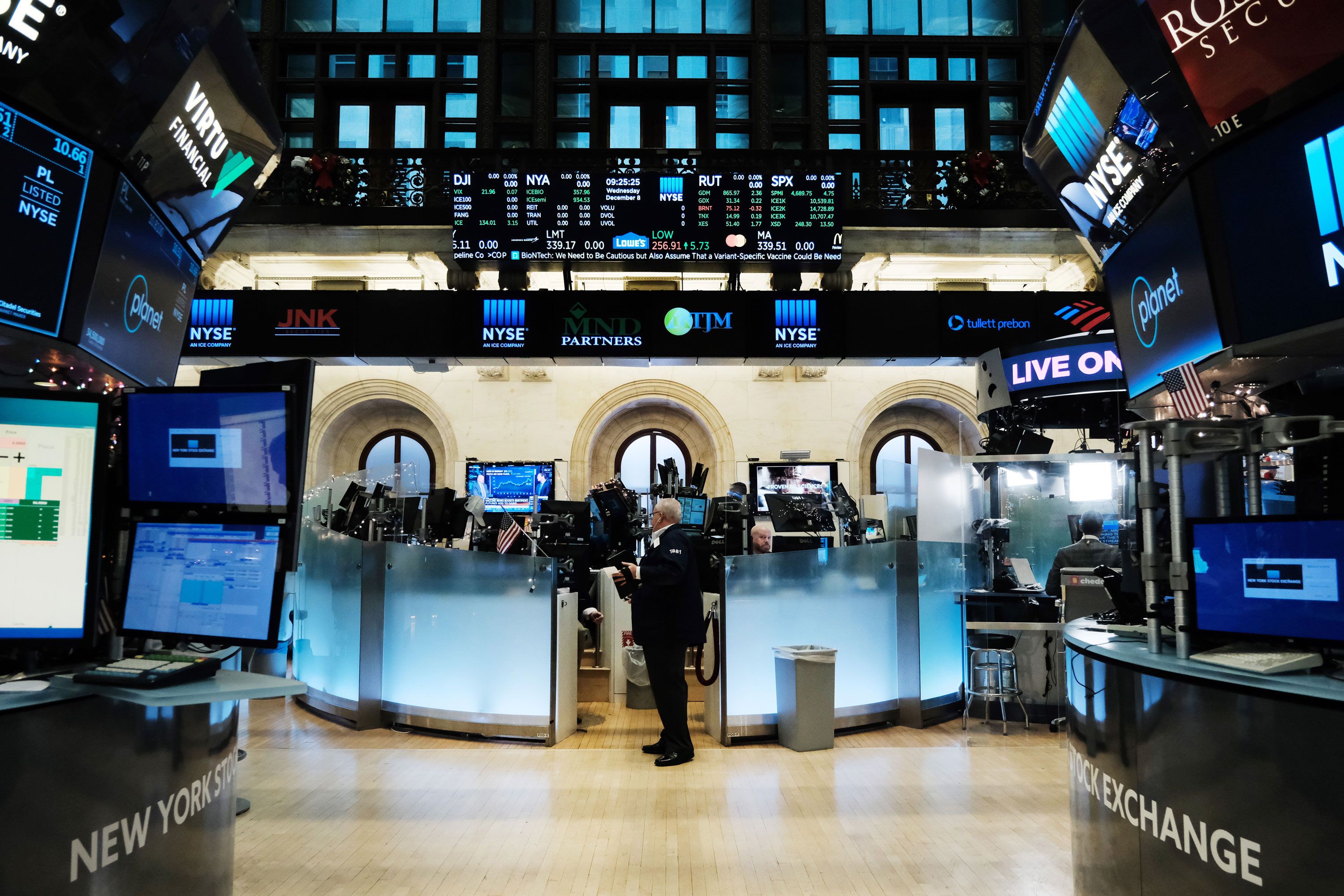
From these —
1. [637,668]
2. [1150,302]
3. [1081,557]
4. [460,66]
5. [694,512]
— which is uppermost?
[460,66]

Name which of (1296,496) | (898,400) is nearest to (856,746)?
(1296,496)

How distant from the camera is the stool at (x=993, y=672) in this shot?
6.29 metres

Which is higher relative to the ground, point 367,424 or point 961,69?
point 961,69

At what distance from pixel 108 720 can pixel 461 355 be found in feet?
20.6

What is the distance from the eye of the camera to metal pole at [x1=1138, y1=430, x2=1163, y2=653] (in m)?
2.88

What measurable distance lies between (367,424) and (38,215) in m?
11.3

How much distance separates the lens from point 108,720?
2.17 meters

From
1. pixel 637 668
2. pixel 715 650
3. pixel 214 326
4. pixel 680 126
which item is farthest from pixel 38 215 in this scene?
pixel 680 126

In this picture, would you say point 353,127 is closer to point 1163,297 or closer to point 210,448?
point 210,448

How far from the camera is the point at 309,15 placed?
45.4ft

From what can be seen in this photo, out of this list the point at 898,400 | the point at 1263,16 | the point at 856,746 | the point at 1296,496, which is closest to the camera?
the point at 1263,16

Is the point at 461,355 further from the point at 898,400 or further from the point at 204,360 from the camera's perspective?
the point at 898,400

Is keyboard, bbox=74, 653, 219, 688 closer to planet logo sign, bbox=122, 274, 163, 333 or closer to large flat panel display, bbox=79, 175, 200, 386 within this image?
large flat panel display, bbox=79, 175, 200, 386

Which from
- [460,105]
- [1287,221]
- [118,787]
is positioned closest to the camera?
[118,787]
